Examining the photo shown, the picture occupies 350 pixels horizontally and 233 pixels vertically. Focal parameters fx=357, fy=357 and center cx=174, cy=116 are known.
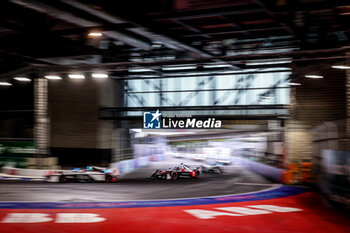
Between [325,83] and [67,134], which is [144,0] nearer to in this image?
[325,83]

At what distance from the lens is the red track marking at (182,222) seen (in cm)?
942

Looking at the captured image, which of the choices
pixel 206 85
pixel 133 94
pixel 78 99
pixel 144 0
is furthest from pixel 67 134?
pixel 144 0

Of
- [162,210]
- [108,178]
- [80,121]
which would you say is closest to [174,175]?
[108,178]

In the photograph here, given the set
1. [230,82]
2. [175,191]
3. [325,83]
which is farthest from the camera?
[230,82]

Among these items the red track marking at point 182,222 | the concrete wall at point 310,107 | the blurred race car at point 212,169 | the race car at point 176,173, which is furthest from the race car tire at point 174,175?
the red track marking at point 182,222

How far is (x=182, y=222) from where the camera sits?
10164 millimetres

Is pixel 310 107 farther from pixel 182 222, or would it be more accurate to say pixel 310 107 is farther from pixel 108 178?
pixel 182 222

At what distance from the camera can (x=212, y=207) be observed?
12445 millimetres

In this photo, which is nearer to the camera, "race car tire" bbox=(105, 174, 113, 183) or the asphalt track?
the asphalt track

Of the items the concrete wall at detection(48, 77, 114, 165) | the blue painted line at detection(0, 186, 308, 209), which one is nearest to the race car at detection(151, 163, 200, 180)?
the concrete wall at detection(48, 77, 114, 165)

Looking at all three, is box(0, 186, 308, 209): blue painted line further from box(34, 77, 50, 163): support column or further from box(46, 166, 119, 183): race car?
box(34, 77, 50, 163): support column

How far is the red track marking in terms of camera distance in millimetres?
9422

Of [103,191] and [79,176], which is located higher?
[79,176]

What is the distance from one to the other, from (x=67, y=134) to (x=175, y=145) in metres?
13.0
